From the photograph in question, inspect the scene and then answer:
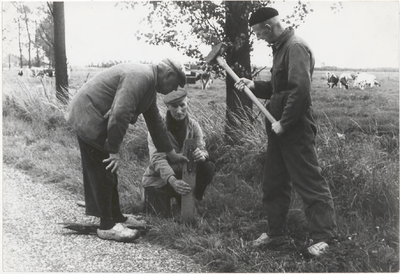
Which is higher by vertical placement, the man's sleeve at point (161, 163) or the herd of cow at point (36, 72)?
the herd of cow at point (36, 72)

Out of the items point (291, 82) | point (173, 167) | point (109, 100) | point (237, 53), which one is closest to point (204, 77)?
point (237, 53)

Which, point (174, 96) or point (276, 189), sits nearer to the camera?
point (276, 189)

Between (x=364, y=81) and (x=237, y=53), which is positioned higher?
(x=237, y=53)

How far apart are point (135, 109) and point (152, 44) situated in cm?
271

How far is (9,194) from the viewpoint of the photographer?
4855 mm

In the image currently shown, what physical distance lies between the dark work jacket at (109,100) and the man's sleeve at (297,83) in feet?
3.90

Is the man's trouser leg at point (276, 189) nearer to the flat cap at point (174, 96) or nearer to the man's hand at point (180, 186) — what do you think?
the man's hand at point (180, 186)

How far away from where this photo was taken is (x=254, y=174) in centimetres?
484

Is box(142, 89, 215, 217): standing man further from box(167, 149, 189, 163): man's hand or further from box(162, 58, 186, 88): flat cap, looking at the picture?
box(162, 58, 186, 88): flat cap

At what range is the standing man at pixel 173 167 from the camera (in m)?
3.94

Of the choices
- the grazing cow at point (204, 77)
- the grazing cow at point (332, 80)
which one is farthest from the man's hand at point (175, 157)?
the grazing cow at point (332, 80)

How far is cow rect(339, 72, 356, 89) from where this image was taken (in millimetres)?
6615

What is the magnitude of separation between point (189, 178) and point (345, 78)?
14.6 ft

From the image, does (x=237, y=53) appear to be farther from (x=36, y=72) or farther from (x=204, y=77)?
(x=36, y=72)
